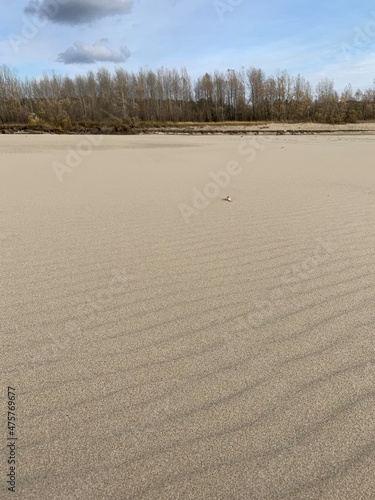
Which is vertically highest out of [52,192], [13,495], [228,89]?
[228,89]

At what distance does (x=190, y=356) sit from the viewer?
7.12ft

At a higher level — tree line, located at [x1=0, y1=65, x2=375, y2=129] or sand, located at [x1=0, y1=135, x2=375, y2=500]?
tree line, located at [x1=0, y1=65, x2=375, y2=129]

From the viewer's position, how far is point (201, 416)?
5.68 ft

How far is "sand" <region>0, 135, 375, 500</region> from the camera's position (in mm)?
1478

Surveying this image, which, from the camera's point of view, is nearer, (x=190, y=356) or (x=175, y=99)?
(x=190, y=356)

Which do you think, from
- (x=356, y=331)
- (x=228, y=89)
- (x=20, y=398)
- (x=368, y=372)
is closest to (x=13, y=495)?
(x=20, y=398)

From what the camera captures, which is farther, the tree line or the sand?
the tree line

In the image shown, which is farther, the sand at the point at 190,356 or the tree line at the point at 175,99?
the tree line at the point at 175,99

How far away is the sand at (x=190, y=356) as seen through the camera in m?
1.48

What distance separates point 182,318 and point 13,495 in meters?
1.47

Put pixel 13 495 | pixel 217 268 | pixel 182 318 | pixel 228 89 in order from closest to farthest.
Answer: pixel 13 495 < pixel 182 318 < pixel 217 268 < pixel 228 89

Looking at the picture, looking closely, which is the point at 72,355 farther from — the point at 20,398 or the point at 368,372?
the point at 368,372

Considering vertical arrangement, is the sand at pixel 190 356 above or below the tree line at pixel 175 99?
below

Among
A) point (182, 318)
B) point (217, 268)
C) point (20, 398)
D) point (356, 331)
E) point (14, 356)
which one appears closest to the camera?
point (20, 398)
